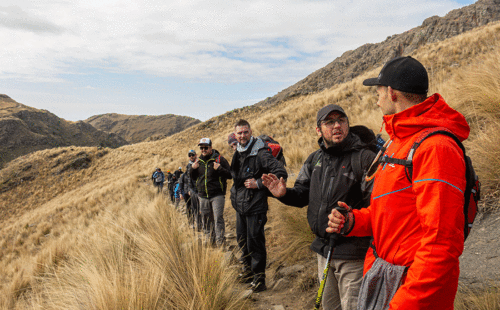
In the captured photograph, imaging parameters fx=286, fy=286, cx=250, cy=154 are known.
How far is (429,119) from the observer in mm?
1281

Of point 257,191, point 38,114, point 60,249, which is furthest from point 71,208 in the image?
point 38,114

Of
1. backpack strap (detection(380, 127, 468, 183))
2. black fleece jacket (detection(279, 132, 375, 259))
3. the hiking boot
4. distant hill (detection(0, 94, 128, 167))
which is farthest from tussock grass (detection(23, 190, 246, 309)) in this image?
distant hill (detection(0, 94, 128, 167))

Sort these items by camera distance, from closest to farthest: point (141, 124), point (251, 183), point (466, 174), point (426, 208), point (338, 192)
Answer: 1. point (426, 208)
2. point (466, 174)
3. point (338, 192)
4. point (251, 183)
5. point (141, 124)

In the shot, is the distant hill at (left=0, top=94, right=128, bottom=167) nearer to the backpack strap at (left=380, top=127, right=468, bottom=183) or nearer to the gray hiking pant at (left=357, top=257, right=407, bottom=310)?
the gray hiking pant at (left=357, top=257, right=407, bottom=310)

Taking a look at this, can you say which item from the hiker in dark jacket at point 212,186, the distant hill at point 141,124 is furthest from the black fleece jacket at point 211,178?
the distant hill at point 141,124

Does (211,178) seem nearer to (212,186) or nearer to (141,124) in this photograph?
(212,186)

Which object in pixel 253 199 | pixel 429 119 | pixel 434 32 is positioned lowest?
pixel 253 199

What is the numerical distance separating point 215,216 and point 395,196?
4.25m

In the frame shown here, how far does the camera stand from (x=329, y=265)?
7.58 feet

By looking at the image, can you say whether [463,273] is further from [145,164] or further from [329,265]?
[145,164]

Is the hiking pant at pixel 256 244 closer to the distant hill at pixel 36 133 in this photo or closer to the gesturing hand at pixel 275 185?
the gesturing hand at pixel 275 185

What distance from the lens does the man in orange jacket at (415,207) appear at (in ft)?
3.48

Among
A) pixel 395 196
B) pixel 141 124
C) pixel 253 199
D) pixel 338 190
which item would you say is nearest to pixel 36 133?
pixel 141 124

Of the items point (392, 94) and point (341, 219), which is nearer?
point (392, 94)
